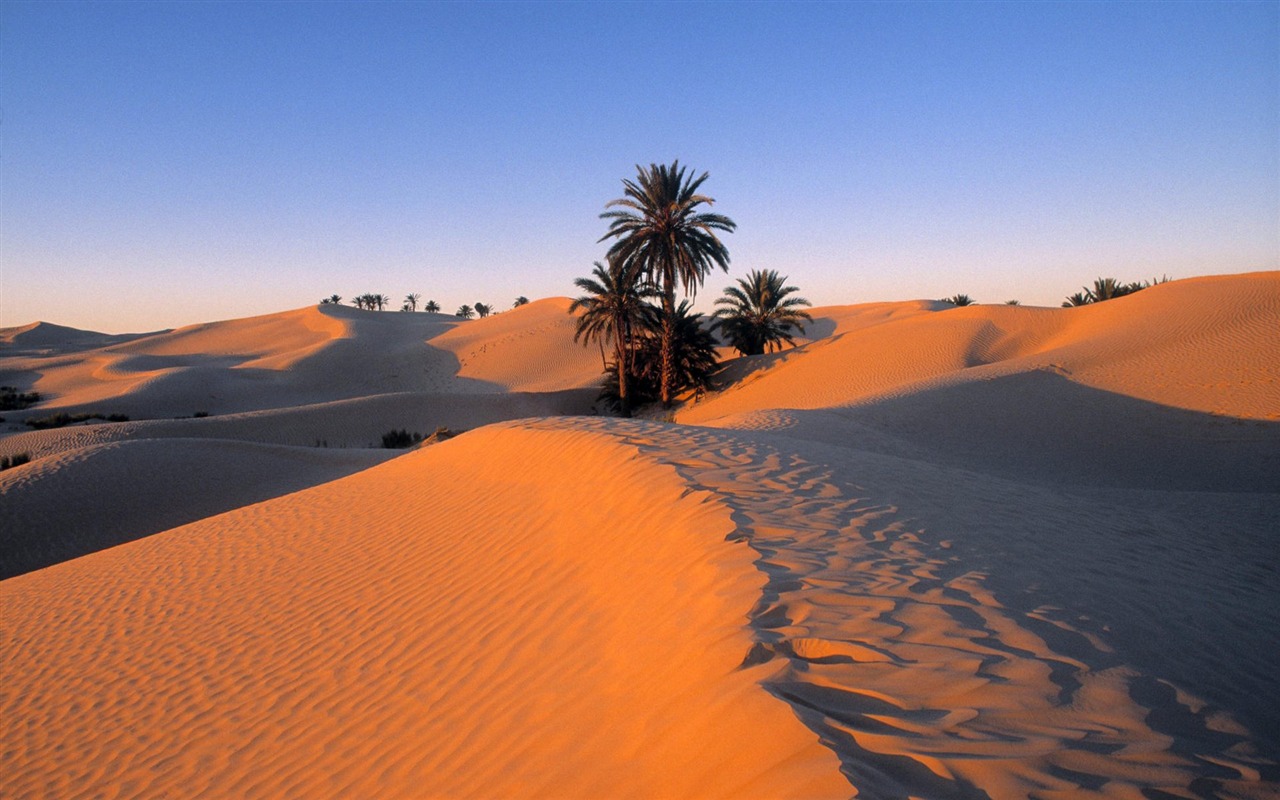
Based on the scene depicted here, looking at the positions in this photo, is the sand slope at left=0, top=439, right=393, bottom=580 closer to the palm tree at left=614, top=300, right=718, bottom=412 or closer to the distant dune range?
the distant dune range

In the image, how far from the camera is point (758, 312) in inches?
1431

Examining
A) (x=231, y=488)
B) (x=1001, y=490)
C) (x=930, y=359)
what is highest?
(x=930, y=359)

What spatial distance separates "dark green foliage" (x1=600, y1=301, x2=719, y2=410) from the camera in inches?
1286

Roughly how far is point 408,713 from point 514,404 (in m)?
31.2

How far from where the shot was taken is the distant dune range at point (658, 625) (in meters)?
2.69

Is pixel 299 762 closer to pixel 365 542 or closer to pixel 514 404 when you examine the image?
pixel 365 542

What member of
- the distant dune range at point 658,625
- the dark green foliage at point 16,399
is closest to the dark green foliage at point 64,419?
the dark green foliage at point 16,399

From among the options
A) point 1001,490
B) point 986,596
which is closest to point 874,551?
point 986,596

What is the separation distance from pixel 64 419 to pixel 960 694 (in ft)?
113

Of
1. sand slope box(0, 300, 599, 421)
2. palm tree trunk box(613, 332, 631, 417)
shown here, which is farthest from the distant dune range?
sand slope box(0, 300, 599, 421)

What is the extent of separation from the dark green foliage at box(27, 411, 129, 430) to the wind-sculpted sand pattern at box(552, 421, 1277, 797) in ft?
101

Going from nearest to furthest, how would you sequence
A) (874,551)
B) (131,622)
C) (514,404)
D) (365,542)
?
(874,551)
(131,622)
(365,542)
(514,404)

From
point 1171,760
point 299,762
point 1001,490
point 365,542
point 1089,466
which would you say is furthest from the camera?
point 1089,466

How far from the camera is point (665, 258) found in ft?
A: 99.6
